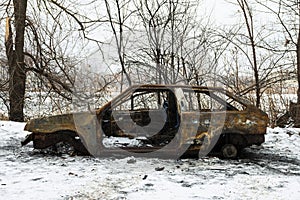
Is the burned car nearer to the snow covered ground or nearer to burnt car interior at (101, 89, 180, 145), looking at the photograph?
burnt car interior at (101, 89, 180, 145)

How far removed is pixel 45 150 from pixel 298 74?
26.7ft

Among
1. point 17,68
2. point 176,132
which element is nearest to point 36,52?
point 17,68

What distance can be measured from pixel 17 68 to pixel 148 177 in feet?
30.3

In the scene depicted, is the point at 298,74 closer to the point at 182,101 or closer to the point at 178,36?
the point at 178,36

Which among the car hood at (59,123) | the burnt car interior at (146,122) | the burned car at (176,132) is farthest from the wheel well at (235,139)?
the car hood at (59,123)

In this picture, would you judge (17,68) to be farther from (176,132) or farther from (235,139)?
(235,139)

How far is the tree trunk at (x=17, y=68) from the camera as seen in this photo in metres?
12.2

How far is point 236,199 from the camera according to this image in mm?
3730

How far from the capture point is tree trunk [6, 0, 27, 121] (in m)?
12.2

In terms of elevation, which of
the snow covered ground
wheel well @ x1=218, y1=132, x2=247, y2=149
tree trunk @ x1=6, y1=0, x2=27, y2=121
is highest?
tree trunk @ x1=6, y1=0, x2=27, y2=121

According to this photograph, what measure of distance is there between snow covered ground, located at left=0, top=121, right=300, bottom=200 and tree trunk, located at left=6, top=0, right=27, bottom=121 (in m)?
5.95

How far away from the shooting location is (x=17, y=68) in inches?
481

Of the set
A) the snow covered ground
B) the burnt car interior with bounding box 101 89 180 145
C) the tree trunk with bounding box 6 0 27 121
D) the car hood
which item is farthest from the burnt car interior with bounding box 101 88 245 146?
the tree trunk with bounding box 6 0 27 121

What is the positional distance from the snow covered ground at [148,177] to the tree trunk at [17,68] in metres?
5.95
